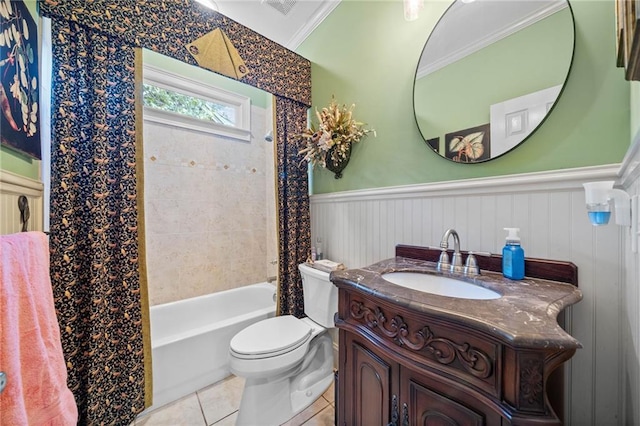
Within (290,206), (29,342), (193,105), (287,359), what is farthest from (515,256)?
(193,105)

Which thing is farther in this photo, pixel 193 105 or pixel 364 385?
pixel 193 105

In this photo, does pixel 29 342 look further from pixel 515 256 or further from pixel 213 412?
pixel 515 256

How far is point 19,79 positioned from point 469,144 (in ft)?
5.98

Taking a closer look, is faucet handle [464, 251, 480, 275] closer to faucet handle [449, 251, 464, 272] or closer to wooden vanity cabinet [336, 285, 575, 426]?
faucet handle [449, 251, 464, 272]

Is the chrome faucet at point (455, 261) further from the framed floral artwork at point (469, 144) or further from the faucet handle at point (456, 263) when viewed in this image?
the framed floral artwork at point (469, 144)

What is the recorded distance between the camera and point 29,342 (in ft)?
2.04

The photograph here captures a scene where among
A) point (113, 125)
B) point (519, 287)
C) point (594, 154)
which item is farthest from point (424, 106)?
point (113, 125)

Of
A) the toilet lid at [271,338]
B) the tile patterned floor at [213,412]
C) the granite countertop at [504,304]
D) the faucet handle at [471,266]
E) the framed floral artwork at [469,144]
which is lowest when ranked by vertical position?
the tile patterned floor at [213,412]

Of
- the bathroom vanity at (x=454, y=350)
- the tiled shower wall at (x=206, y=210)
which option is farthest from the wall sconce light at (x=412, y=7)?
the tiled shower wall at (x=206, y=210)

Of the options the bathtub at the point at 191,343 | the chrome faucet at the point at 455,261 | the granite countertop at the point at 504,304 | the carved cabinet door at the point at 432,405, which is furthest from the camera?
the bathtub at the point at 191,343

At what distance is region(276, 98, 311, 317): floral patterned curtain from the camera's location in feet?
6.14

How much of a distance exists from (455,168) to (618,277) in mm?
670

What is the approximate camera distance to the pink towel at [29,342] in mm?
557

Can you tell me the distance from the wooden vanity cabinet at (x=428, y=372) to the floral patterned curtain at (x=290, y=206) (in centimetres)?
94
